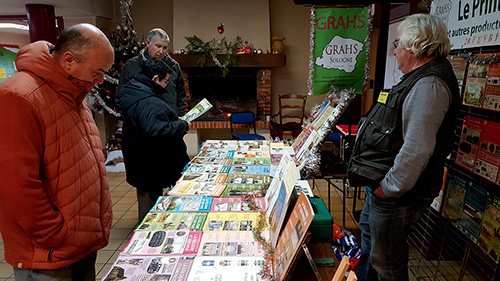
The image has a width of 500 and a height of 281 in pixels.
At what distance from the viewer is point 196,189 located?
1.95 metres

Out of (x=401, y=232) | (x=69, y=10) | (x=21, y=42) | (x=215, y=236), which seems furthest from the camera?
(x=21, y=42)

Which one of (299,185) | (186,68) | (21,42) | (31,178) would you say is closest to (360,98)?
(186,68)

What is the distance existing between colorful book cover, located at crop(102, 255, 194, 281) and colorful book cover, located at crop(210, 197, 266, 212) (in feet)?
1.42

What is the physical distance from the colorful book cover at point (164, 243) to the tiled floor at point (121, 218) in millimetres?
1305

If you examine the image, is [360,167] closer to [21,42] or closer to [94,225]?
[94,225]

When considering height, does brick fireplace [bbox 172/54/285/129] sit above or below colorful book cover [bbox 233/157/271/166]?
above

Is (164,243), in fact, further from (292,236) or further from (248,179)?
(248,179)

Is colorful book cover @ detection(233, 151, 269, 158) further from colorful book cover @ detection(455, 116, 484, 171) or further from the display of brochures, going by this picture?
colorful book cover @ detection(455, 116, 484, 171)

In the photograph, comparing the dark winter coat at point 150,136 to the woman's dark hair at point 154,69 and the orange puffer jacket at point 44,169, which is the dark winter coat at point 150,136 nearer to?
the woman's dark hair at point 154,69

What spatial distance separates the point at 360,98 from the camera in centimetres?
621

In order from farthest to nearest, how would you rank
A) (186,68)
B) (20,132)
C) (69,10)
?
1. (186,68)
2. (69,10)
3. (20,132)

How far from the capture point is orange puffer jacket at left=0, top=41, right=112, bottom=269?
1.07 meters

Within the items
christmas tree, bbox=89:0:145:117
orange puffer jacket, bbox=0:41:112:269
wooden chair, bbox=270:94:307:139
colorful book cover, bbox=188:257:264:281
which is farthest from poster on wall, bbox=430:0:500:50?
christmas tree, bbox=89:0:145:117

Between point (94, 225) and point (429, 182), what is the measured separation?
5.15 feet
